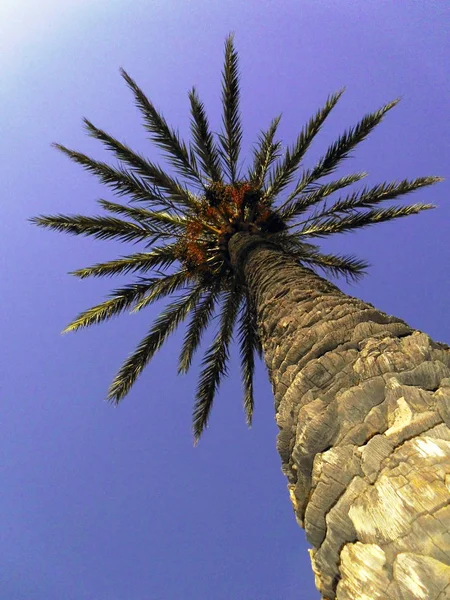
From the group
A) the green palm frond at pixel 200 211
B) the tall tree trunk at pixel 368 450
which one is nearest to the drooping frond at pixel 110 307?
the green palm frond at pixel 200 211

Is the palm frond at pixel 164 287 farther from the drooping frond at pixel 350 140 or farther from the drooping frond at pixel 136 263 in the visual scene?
the drooping frond at pixel 350 140

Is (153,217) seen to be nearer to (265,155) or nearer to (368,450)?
(265,155)

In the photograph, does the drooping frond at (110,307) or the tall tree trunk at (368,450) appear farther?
the drooping frond at (110,307)

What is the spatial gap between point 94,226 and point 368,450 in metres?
7.75

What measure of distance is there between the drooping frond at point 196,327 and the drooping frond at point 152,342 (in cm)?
19

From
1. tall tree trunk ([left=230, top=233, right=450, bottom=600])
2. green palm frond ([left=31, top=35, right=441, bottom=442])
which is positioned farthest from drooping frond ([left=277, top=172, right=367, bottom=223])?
tall tree trunk ([left=230, top=233, right=450, bottom=600])

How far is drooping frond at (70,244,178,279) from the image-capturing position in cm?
895

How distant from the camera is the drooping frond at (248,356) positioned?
989 centimetres

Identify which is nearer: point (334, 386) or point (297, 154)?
point (334, 386)

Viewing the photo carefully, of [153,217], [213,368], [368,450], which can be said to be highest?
[153,217]

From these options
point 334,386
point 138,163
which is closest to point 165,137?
point 138,163

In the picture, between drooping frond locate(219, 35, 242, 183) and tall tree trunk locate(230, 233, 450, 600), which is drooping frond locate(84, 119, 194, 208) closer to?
drooping frond locate(219, 35, 242, 183)

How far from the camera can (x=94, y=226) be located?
28.8 feet

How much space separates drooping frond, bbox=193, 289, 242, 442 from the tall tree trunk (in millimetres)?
6435
